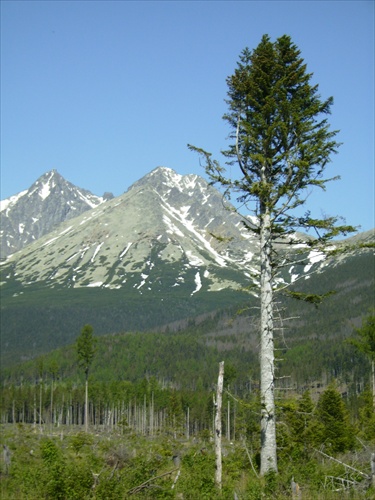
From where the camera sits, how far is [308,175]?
64.0 feet

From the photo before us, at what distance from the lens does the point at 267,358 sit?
17516 mm

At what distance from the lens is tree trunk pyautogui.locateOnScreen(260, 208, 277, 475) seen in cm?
1673

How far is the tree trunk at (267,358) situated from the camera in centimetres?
1673

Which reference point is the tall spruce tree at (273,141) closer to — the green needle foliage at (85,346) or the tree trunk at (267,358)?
the tree trunk at (267,358)

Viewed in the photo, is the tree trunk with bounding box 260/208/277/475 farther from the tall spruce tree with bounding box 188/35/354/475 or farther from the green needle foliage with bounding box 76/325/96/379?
the green needle foliage with bounding box 76/325/96/379

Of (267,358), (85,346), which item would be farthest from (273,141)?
(85,346)

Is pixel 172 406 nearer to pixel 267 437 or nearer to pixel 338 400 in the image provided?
pixel 338 400

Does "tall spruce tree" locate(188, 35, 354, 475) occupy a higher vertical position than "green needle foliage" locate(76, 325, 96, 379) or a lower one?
higher

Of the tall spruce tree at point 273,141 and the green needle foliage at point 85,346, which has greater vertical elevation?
the tall spruce tree at point 273,141

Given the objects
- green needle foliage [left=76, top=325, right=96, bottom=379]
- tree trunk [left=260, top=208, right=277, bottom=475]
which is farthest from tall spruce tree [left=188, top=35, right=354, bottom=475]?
green needle foliage [left=76, top=325, right=96, bottom=379]

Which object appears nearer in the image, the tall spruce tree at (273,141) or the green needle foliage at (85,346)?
the tall spruce tree at (273,141)

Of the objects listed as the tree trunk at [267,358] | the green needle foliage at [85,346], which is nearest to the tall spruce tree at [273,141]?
the tree trunk at [267,358]

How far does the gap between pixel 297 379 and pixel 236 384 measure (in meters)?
20.4

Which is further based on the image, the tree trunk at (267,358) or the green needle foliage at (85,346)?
the green needle foliage at (85,346)
